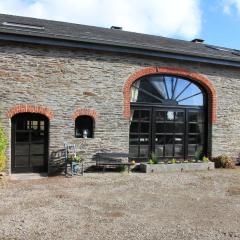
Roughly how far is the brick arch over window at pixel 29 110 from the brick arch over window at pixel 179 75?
289 centimetres

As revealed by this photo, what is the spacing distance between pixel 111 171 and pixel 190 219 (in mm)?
6244

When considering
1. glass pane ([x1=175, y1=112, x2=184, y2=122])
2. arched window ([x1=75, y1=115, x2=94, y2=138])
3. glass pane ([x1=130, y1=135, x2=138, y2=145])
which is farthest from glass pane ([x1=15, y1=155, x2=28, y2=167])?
glass pane ([x1=175, y1=112, x2=184, y2=122])

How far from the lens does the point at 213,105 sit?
16.2 meters

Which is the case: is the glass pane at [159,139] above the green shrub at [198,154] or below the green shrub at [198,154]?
above

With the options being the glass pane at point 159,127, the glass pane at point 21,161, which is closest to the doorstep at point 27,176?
the glass pane at point 21,161

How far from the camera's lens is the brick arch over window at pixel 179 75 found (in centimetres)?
1443

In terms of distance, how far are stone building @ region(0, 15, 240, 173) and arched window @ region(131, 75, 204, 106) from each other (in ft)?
0.13

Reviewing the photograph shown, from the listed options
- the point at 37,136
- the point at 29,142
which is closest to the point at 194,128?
the point at 37,136

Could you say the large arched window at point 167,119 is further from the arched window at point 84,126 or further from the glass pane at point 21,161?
the glass pane at point 21,161

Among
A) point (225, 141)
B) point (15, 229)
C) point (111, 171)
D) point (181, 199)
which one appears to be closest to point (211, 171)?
point (225, 141)

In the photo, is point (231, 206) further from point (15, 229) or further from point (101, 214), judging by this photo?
point (15, 229)

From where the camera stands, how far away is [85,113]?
539 inches

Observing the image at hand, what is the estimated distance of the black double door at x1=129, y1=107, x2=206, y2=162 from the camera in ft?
49.3

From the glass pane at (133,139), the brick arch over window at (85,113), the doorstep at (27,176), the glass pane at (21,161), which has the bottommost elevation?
the doorstep at (27,176)
